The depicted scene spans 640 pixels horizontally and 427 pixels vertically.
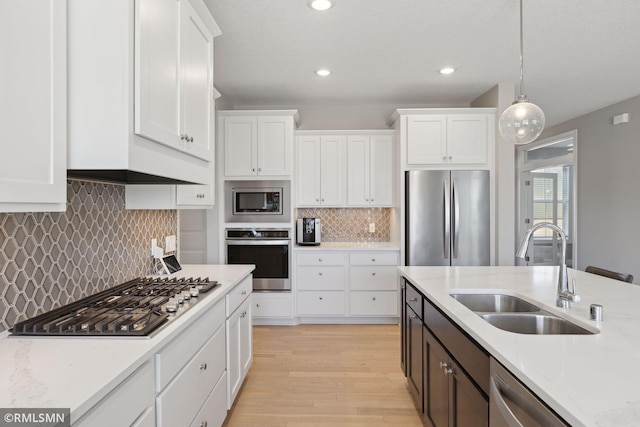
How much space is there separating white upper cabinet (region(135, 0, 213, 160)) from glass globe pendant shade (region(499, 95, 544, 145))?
1900 mm

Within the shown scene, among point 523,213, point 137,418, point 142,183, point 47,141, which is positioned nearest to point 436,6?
point 142,183

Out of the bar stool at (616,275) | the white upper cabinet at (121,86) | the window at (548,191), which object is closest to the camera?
the white upper cabinet at (121,86)

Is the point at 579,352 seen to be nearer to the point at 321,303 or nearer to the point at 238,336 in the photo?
the point at 238,336

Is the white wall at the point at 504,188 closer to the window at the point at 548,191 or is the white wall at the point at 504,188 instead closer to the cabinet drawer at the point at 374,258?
the cabinet drawer at the point at 374,258

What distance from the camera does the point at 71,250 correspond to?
5.46 ft

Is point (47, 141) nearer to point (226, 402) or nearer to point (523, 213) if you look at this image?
point (226, 402)

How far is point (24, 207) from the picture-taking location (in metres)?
1.01

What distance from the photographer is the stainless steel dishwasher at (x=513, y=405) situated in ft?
2.97

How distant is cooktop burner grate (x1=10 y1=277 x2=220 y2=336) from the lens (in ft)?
4.13

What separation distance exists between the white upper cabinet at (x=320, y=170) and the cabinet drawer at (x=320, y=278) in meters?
0.79

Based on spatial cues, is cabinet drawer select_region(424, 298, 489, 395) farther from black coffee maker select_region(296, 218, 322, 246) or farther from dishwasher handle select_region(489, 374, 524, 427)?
black coffee maker select_region(296, 218, 322, 246)

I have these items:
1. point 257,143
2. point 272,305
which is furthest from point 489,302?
point 257,143

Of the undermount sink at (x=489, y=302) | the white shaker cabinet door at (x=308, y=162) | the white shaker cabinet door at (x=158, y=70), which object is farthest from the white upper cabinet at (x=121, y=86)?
the white shaker cabinet door at (x=308, y=162)

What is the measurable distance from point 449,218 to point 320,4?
2495 millimetres
